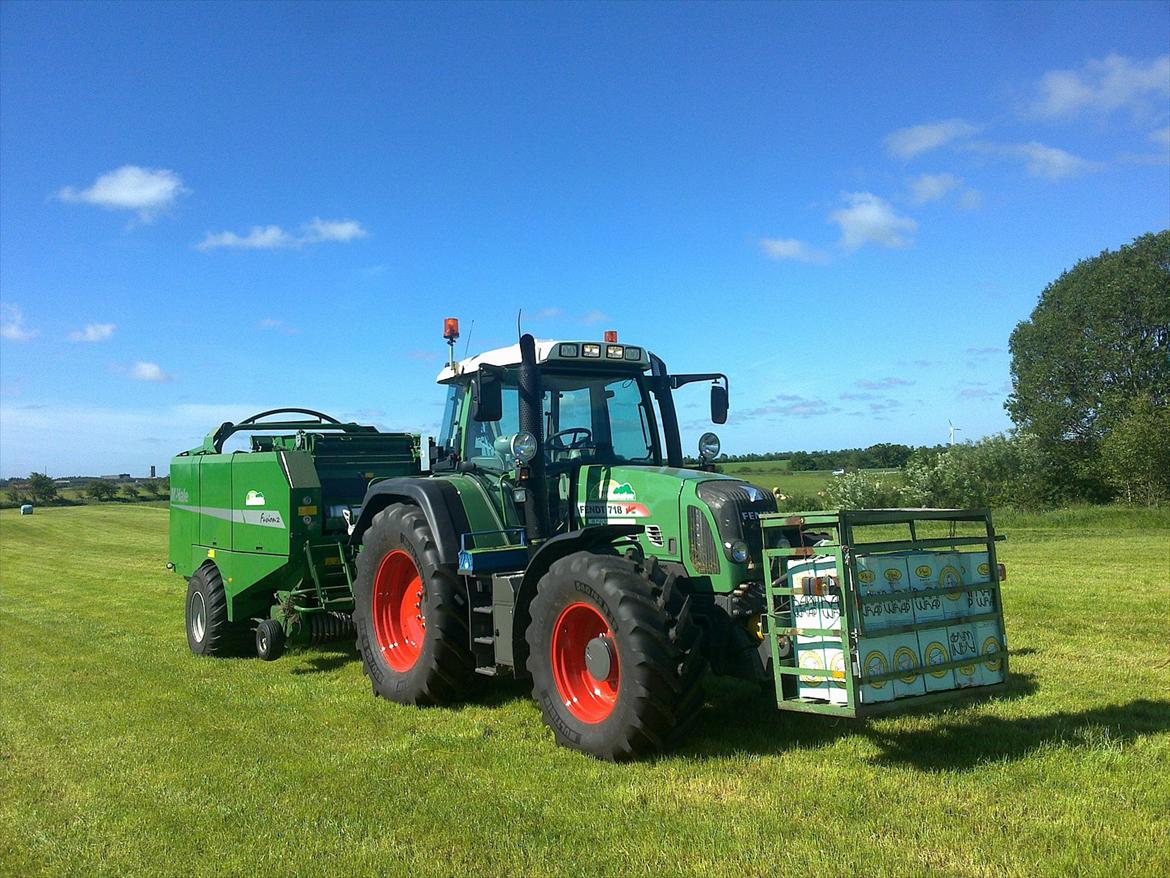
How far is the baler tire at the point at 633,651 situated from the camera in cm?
529

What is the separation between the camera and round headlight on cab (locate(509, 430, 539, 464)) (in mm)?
6641

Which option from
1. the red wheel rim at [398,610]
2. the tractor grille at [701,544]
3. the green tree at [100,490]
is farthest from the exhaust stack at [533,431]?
the green tree at [100,490]

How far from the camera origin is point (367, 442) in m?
10.3

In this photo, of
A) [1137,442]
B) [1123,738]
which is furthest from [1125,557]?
[1137,442]

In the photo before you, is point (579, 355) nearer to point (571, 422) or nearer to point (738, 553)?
A: point (571, 422)

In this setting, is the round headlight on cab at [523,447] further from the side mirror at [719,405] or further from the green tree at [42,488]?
the green tree at [42,488]

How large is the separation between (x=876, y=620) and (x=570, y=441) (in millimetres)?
2872

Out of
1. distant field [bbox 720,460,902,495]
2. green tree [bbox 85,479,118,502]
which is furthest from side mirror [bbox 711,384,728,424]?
green tree [bbox 85,479,118,502]

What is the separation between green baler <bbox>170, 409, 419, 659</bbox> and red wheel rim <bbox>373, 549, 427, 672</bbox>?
Result: 1229 mm

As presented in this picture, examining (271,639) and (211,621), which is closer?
(271,639)

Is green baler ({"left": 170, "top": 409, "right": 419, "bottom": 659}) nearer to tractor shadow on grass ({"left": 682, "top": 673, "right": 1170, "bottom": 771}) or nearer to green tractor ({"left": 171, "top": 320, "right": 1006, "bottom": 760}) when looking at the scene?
green tractor ({"left": 171, "top": 320, "right": 1006, "bottom": 760})

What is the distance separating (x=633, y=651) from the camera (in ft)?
17.4

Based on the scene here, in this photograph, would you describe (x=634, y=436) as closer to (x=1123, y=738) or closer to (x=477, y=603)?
(x=477, y=603)

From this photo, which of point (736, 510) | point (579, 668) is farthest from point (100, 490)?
point (736, 510)
